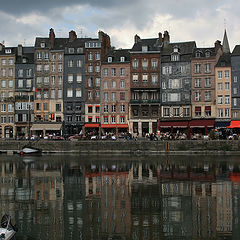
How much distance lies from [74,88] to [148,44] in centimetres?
1488

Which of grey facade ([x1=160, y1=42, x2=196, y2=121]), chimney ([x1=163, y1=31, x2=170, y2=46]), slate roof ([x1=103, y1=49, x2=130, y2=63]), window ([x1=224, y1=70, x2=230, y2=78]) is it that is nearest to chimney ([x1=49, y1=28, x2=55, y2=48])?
slate roof ([x1=103, y1=49, x2=130, y2=63])

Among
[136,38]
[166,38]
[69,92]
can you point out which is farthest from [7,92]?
[166,38]

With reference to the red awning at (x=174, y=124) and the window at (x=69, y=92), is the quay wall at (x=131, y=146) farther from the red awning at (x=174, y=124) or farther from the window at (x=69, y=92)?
the window at (x=69, y=92)

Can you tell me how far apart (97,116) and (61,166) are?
31344mm

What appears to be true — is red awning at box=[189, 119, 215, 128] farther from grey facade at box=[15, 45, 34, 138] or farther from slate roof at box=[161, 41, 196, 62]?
grey facade at box=[15, 45, 34, 138]

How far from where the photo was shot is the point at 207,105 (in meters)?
71.3

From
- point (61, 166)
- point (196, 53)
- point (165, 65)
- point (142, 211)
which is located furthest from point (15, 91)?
point (142, 211)

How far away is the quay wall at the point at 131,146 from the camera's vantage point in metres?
57.0

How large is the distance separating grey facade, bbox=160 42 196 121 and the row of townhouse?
0.53 feet

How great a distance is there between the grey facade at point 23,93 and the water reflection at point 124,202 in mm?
36786

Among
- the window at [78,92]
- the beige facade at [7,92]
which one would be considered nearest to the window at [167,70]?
the window at [78,92]

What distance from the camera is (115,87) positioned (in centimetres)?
7556

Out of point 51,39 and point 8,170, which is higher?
point 51,39

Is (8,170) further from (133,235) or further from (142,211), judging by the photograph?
(133,235)
